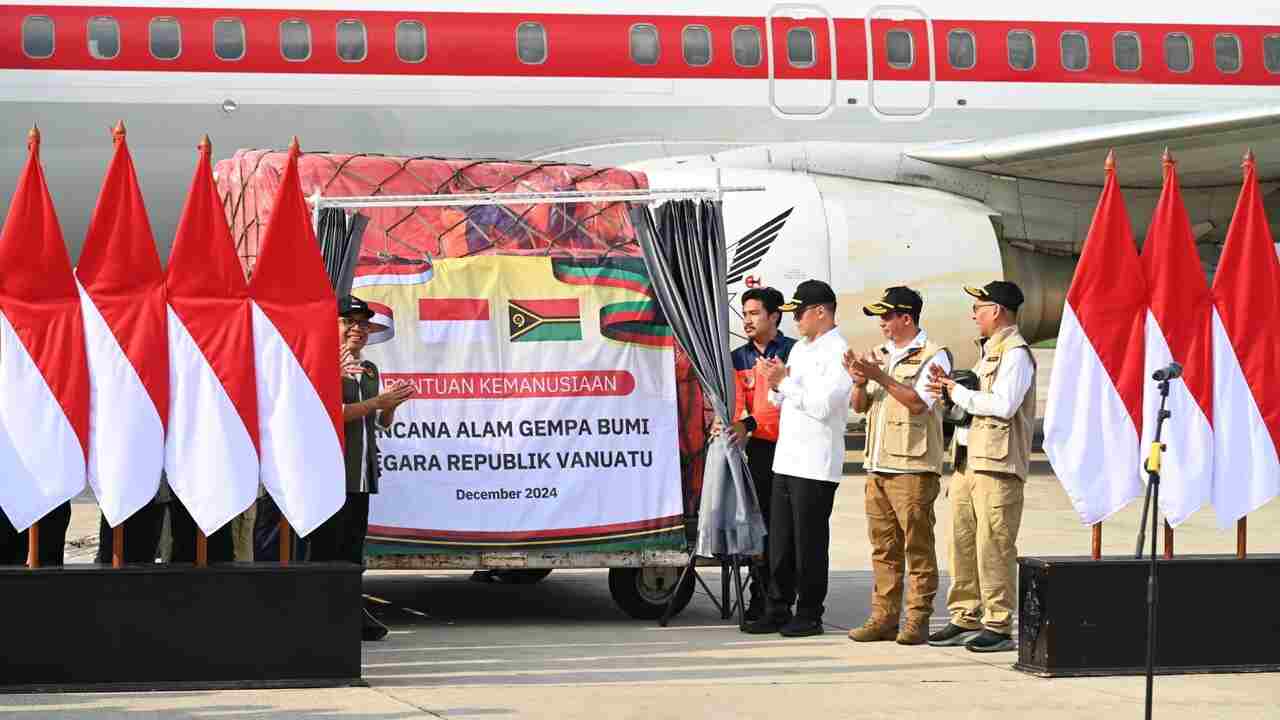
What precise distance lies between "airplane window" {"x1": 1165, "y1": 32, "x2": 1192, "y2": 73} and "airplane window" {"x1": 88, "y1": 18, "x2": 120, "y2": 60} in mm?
9922

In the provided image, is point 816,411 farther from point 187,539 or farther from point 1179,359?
point 187,539

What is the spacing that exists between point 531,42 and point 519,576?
665 cm

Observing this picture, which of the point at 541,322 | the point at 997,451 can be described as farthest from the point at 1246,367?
the point at 541,322

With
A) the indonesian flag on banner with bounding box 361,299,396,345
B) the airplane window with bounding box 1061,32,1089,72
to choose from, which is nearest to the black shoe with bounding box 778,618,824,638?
the indonesian flag on banner with bounding box 361,299,396,345

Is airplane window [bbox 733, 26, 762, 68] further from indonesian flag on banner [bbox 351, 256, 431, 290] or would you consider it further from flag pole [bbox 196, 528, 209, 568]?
flag pole [bbox 196, 528, 209, 568]

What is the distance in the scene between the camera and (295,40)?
1614 centimetres

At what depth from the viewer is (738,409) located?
9.98 m

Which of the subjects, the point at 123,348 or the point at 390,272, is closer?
the point at 123,348

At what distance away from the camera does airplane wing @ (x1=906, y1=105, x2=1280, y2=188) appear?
1688 cm

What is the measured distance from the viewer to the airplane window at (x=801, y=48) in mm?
17234

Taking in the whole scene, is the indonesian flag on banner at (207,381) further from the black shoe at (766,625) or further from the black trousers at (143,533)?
the black shoe at (766,625)

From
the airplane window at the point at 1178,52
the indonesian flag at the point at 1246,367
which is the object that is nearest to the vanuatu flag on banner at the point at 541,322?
the indonesian flag at the point at 1246,367

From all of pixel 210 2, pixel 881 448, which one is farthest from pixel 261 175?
pixel 210 2

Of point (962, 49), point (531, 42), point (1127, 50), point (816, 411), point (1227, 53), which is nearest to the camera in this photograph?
point (816, 411)
